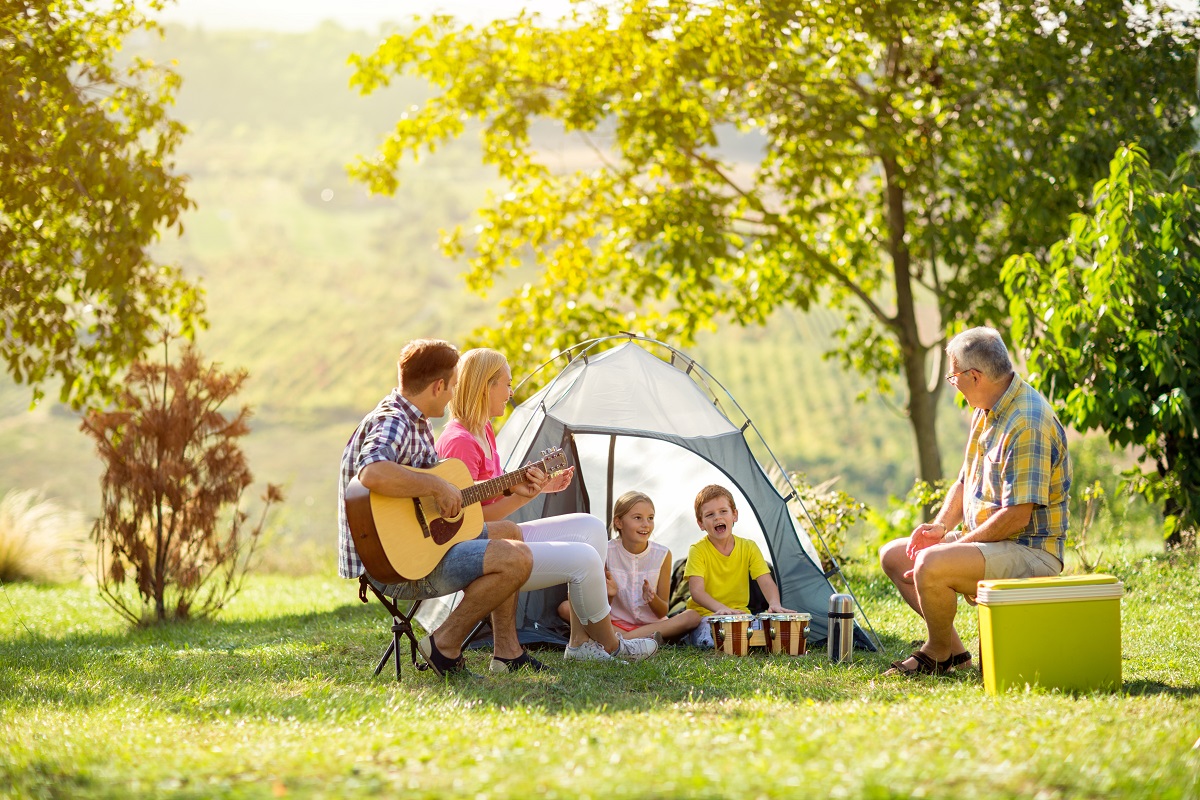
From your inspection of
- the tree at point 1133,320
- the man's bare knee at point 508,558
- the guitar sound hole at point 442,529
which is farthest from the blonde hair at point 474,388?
the tree at point 1133,320

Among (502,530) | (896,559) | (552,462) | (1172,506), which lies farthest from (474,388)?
(1172,506)

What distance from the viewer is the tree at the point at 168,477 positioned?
6598 mm

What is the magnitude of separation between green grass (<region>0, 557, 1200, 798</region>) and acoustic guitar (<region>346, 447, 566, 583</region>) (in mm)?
470

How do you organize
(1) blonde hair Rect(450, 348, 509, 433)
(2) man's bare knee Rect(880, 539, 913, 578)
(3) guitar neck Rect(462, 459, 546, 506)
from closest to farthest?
(3) guitar neck Rect(462, 459, 546, 506)
(2) man's bare knee Rect(880, 539, 913, 578)
(1) blonde hair Rect(450, 348, 509, 433)

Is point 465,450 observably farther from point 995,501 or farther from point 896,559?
point 995,501

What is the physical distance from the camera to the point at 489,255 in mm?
10125

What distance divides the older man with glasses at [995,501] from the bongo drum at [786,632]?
0.72 meters

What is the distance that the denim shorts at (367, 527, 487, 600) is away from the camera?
418 cm

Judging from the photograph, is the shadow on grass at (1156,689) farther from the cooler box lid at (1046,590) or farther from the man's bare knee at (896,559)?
the man's bare knee at (896,559)

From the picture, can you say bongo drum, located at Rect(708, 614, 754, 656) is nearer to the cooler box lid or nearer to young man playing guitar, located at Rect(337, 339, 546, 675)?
young man playing guitar, located at Rect(337, 339, 546, 675)

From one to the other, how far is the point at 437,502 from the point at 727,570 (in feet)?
6.58

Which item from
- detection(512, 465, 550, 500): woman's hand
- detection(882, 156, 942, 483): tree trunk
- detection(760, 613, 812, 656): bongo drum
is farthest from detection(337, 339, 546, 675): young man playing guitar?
detection(882, 156, 942, 483): tree trunk

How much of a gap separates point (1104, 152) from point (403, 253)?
265 feet

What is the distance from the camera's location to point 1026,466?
4000mm
